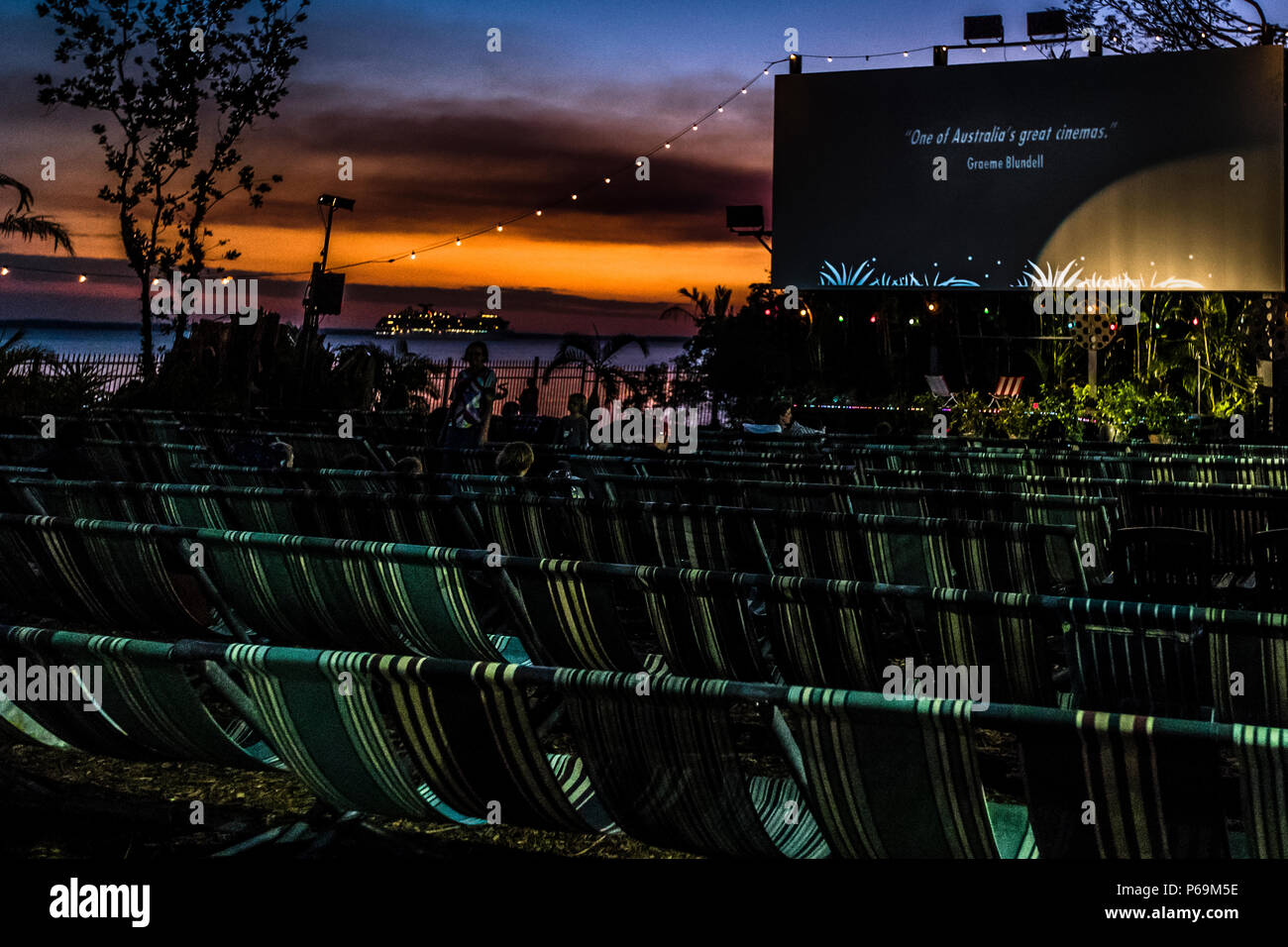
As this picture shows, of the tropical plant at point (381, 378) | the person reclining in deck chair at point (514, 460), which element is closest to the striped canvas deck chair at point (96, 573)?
the person reclining in deck chair at point (514, 460)

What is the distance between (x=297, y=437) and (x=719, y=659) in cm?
561

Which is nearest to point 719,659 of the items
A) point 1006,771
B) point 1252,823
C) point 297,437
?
point 1006,771

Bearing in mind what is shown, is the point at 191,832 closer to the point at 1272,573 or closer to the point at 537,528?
the point at 537,528

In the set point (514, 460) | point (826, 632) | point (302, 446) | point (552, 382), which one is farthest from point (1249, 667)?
point (552, 382)

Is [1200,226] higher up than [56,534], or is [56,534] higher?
[1200,226]

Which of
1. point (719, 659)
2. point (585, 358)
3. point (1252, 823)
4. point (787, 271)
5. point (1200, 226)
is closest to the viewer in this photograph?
point (1252, 823)

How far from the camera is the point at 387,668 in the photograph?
2285 millimetres

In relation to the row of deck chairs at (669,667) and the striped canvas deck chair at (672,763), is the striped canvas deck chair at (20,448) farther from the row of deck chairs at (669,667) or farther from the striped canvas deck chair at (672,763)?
the striped canvas deck chair at (672,763)

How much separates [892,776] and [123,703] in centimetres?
148

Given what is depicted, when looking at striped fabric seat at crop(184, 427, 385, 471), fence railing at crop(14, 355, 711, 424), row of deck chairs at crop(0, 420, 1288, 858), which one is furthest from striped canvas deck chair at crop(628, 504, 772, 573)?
fence railing at crop(14, 355, 711, 424)

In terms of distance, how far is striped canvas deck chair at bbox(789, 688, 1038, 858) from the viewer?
2012 millimetres

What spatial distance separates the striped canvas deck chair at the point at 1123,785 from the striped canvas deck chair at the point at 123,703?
1.51 m

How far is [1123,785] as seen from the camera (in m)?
1.94
